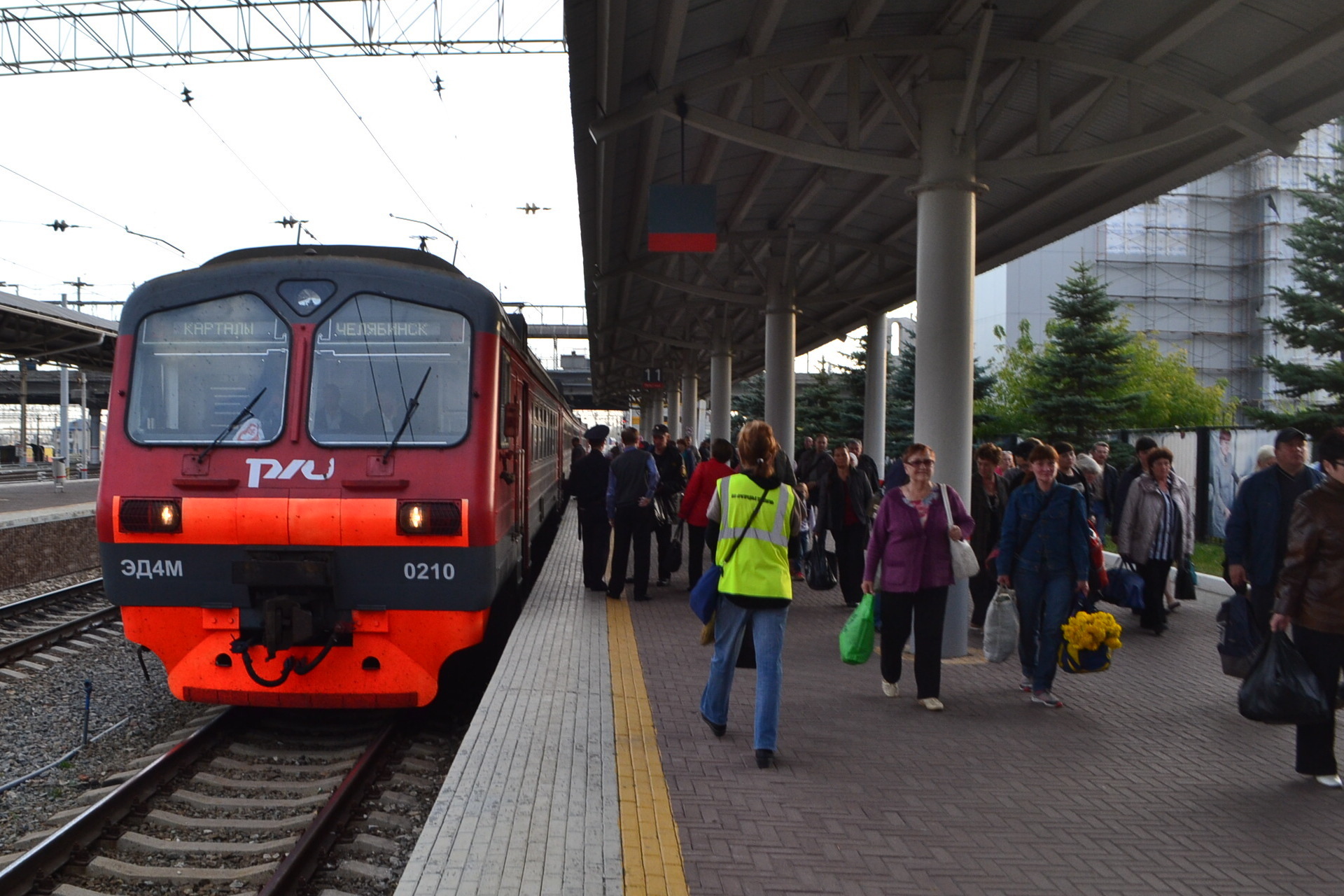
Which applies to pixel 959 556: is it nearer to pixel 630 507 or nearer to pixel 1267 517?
pixel 1267 517

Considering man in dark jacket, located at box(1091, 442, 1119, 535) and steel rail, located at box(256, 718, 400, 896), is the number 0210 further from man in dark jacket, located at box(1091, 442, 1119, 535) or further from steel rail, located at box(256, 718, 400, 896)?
man in dark jacket, located at box(1091, 442, 1119, 535)

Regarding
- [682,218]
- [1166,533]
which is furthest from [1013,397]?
[1166,533]

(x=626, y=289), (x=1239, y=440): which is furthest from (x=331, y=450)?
(x=626, y=289)

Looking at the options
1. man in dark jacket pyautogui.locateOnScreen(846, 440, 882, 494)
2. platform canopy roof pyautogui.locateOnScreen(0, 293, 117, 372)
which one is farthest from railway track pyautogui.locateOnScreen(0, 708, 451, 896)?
platform canopy roof pyautogui.locateOnScreen(0, 293, 117, 372)

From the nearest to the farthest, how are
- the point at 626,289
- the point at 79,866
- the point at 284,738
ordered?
the point at 79,866
the point at 284,738
the point at 626,289

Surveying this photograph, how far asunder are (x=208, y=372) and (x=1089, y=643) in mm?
5954

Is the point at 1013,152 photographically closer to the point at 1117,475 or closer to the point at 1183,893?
the point at 1117,475

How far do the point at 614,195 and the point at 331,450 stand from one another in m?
9.25

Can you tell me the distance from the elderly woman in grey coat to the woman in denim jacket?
3.23 metres

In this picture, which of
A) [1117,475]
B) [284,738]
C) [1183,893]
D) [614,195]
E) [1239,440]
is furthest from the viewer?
→ [1239,440]

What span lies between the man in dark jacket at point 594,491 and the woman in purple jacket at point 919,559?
4694 millimetres

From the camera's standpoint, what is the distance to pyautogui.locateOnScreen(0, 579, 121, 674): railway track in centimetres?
1067

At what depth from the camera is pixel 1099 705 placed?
7.43 metres

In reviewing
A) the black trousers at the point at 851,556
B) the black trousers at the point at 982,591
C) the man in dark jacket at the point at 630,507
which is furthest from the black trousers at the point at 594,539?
the black trousers at the point at 982,591
